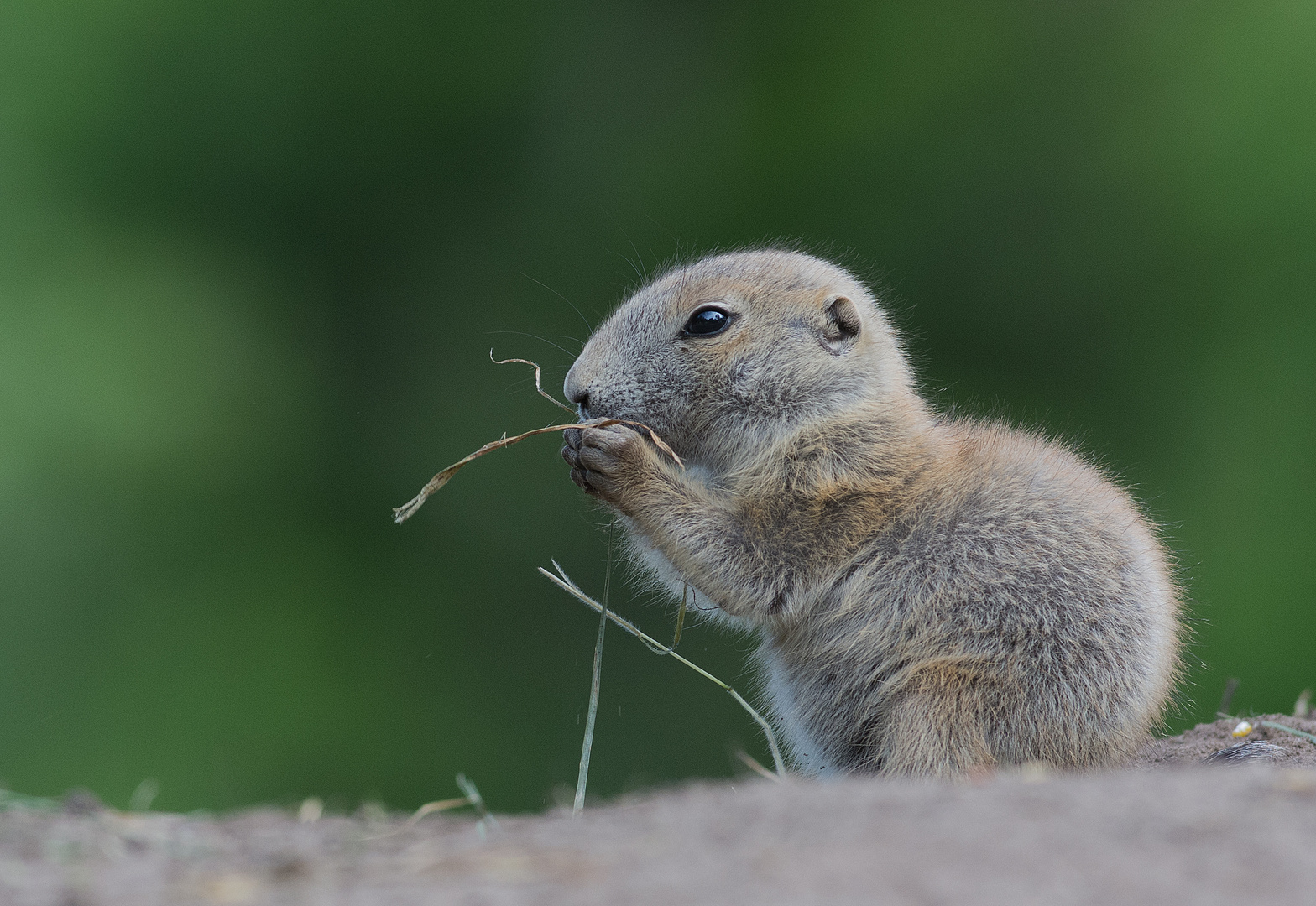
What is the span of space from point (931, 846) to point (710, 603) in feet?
6.80

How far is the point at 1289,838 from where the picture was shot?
66.9 inches

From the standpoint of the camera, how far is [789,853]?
167 cm

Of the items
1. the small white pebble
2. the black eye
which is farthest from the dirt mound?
the small white pebble

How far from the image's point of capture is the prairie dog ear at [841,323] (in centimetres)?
380

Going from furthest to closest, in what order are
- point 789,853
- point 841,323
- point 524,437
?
point 841,323 → point 524,437 → point 789,853

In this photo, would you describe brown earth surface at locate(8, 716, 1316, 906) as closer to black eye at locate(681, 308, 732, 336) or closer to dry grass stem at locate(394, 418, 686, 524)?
dry grass stem at locate(394, 418, 686, 524)

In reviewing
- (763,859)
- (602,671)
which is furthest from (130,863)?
(602,671)

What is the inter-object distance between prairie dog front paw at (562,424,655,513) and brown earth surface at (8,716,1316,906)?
55.2 inches

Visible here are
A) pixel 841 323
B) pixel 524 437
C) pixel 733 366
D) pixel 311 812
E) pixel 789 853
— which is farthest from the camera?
pixel 841 323

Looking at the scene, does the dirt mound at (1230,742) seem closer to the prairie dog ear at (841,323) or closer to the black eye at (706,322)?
the prairie dog ear at (841,323)

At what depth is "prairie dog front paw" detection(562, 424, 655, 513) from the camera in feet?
11.5

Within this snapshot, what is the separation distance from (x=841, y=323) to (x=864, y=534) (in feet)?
2.49

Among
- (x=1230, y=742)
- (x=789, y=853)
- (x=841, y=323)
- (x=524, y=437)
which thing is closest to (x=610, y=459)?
(x=524, y=437)

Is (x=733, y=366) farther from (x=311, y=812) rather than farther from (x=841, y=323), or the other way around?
(x=311, y=812)
